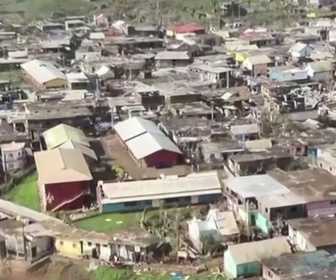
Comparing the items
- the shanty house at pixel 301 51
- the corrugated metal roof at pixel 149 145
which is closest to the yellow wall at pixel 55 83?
the corrugated metal roof at pixel 149 145

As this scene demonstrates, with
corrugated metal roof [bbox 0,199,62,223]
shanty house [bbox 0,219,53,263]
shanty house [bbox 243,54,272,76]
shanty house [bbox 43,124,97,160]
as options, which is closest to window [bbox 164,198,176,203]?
corrugated metal roof [bbox 0,199,62,223]

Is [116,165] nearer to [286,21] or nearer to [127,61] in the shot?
[127,61]

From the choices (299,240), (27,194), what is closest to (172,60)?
(27,194)

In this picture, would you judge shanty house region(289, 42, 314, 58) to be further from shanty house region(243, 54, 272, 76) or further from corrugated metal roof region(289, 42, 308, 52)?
shanty house region(243, 54, 272, 76)

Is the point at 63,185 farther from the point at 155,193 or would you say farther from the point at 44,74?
the point at 44,74

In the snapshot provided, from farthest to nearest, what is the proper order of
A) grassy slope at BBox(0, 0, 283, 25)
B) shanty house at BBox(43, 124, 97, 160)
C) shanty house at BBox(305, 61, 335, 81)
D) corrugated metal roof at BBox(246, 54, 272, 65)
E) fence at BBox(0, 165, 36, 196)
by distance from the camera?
1. grassy slope at BBox(0, 0, 283, 25)
2. corrugated metal roof at BBox(246, 54, 272, 65)
3. shanty house at BBox(305, 61, 335, 81)
4. shanty house at BBox(43, 124, 97, 160)
5. fence at BBox(0, 165, 36, 196)

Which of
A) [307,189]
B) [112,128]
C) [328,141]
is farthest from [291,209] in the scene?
[112,128]
